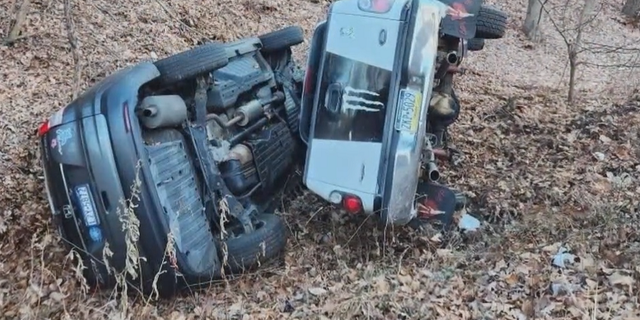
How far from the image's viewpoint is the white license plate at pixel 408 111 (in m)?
4.20

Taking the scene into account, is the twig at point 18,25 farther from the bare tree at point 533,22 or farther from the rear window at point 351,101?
the bare tree at point 533,22

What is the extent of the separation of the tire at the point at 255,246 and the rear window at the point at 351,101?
67 cm

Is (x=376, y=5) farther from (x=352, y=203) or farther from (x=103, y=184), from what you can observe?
(x=103, y=184)

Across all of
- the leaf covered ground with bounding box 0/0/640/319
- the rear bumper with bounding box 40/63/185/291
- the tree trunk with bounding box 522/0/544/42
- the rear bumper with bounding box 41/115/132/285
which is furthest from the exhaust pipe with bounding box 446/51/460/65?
the tree trunk with bounding box 522/0/544/42

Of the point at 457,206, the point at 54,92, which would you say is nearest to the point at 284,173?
the point at 457,206

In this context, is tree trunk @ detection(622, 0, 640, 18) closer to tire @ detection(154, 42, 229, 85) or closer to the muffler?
tire @ detection(154, 42, 229, 85)

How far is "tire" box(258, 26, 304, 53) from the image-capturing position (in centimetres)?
587

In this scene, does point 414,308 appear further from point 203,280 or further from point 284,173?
point 284,173

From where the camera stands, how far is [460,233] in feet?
15.7

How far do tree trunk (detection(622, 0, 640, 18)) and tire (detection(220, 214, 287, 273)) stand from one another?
14.7 meters

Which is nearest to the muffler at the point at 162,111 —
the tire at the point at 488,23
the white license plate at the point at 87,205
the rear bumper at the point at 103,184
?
the rear bumper at the point at 103,184

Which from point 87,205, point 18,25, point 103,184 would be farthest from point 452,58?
point 18,25

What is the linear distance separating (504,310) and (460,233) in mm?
1328

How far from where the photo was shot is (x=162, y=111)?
4043mm
